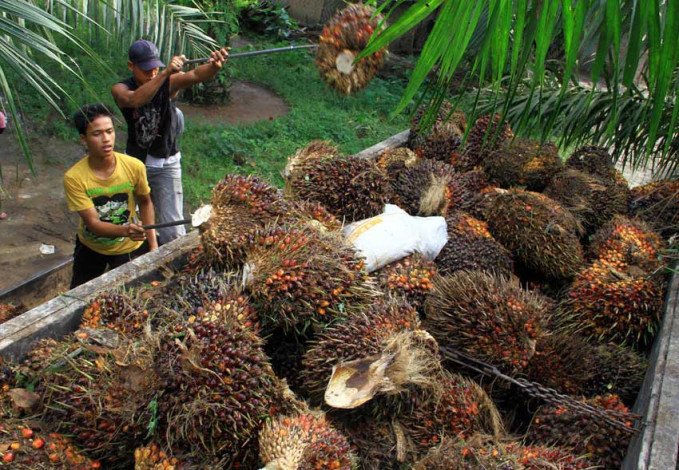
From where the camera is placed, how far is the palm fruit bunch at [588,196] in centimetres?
398

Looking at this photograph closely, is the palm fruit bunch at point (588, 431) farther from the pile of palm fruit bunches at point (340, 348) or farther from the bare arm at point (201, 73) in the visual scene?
the bare arm at point (201, 73)

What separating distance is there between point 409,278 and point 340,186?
2.27ft

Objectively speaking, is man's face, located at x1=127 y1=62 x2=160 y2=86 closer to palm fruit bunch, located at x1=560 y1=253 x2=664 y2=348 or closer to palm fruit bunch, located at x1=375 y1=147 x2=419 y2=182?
palm fruit bunch, located at x1=375 y1=147 x2=419 y2=182

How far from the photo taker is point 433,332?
108 inches

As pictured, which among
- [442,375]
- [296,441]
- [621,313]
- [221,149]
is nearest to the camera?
[296,441]

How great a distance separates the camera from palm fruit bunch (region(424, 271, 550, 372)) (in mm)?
2598

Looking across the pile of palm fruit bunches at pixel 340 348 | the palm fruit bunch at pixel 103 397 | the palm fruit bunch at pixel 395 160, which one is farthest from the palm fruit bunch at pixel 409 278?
the palm fruit bunch at pixel 103 397

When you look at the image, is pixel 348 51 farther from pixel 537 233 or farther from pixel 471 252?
pixel 537 233

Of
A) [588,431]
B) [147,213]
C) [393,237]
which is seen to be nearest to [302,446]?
[588,431]

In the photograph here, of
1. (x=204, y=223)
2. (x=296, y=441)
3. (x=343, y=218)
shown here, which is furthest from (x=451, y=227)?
(x=296, y=441)

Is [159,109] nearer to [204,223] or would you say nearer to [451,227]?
[204,223]

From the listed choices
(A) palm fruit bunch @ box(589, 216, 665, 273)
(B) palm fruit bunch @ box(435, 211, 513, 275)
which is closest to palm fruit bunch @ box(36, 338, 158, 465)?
(B) palm fruit bunch @ box(435, 211, 513, 275)

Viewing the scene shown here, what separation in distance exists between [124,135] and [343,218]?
424 centimetres

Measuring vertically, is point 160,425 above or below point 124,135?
above
